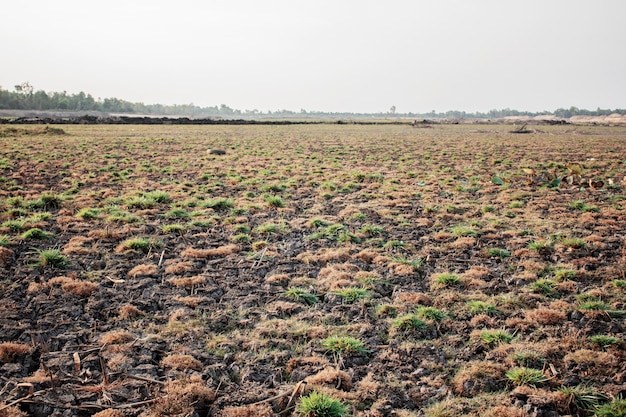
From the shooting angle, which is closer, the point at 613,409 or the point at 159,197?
the point at 613,409

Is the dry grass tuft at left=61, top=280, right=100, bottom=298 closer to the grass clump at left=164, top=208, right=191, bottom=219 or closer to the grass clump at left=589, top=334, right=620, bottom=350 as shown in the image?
the grass clump at left=164, top=208, right=191, bottom=219

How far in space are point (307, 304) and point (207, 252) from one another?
2.73 m

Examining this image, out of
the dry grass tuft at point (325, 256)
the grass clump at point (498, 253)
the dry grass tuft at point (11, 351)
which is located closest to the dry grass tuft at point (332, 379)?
the dry grass tuft at point (11, 351)

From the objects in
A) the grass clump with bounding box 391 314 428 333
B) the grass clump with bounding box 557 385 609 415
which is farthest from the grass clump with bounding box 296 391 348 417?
the grass clump with bounding box 557 385 609 415

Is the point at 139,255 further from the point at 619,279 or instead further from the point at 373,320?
the point at 619,279

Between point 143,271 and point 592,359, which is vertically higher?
point 143,271

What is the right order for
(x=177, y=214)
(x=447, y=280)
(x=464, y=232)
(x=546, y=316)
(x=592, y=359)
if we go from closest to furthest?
1. (x=592, y=359)
2. (x=546, y=316)
3. (x=447, y=280)
4. (x=464, y=232)
5. (x=177, y=214)

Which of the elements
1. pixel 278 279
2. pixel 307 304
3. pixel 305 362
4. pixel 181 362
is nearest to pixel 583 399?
pixel 305 362

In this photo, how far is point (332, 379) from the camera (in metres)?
4.02

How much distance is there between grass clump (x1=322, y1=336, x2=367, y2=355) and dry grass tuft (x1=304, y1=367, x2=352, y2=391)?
1.34 feet

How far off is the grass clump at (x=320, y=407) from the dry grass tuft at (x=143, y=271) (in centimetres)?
394

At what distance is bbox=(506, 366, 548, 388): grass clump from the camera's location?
3.93 meters

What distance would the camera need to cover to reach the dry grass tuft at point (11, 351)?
4156mm

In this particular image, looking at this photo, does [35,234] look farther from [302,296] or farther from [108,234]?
[302,296]
